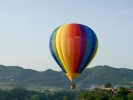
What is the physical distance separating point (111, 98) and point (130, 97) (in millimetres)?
8981

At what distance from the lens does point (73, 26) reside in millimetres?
60688

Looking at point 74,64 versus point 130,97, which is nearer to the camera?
point 74,64

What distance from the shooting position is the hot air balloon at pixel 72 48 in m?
58.9

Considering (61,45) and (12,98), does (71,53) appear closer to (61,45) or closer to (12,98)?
(61,45)

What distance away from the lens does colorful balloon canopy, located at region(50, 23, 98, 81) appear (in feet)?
193

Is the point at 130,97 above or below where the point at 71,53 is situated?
below

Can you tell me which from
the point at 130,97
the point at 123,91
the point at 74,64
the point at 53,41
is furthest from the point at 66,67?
the point at 123,91

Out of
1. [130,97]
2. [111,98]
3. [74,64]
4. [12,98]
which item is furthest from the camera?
[12,98]

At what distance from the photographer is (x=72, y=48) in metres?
59.2

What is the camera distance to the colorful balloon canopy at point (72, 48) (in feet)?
193

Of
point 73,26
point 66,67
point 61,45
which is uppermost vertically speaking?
point 73,26

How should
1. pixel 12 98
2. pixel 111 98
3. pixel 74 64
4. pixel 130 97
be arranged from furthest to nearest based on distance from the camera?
pixel 12 98, pixel 111 98, pixel 130 97, pixel 74 64

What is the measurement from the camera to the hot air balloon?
58875 mm

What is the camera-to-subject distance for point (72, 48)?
5925cm
